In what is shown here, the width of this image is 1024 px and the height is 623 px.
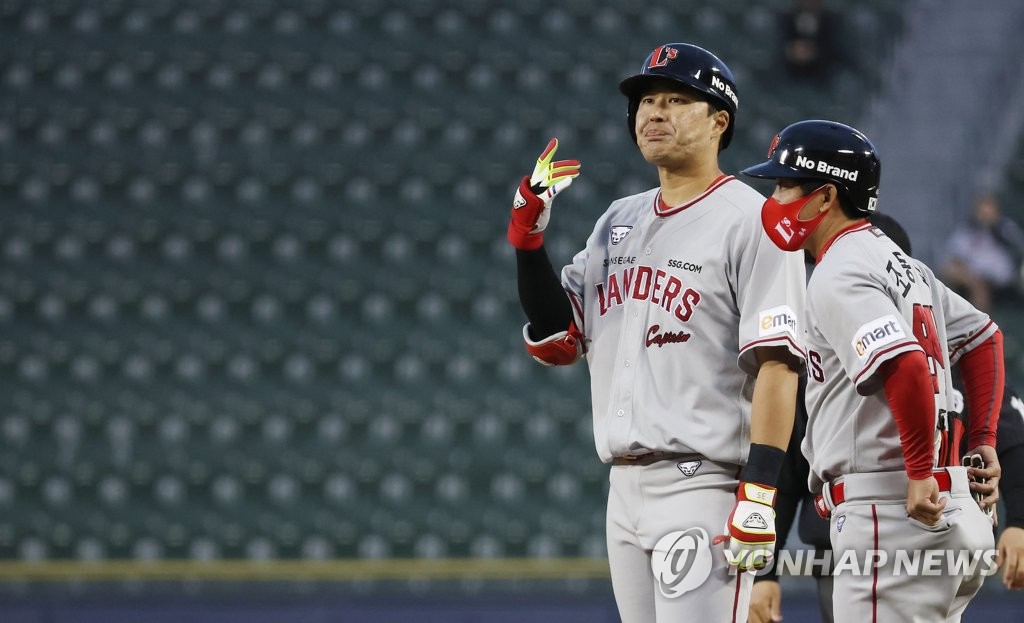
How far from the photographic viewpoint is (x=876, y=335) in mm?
2395

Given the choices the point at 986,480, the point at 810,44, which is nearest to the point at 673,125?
the point at 986,480

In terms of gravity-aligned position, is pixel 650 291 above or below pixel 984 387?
above

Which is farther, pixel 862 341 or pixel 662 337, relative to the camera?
pixel 662 337

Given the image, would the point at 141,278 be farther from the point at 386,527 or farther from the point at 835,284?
the point at 835,284

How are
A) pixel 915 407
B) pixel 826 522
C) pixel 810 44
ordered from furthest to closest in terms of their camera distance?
pixel 810 44, pixel 826 522, pixel 915 407

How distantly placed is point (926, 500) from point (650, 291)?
73cm

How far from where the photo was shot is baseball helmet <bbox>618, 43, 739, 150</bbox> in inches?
108

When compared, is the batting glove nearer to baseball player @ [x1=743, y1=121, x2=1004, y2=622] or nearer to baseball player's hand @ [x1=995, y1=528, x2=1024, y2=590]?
baseball player @ [x1=743, y1=121, x2=1004, y2=622]

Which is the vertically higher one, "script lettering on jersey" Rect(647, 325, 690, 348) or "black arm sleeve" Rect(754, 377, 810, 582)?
"script lettering on jersey" Rect(647, 325, 690, 348)

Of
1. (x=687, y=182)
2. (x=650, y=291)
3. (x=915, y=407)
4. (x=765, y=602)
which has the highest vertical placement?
(x=687, y=182)

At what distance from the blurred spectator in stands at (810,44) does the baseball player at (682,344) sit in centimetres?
600

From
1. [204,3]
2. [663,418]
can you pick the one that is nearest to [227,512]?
[204,3]

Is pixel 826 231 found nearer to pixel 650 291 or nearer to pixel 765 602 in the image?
pixel 650 291
